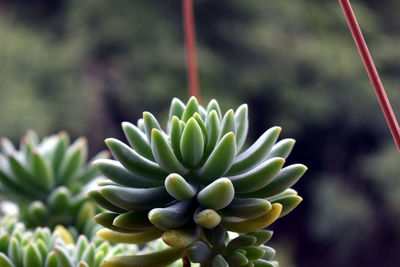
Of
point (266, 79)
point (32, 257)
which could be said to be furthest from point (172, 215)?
point (266, 79)

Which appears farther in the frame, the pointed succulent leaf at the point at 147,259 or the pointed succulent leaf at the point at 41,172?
the pointed succulent leaf at the point at 41,172

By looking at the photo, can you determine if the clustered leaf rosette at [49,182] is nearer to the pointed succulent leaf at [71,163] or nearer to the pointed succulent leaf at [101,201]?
the pointed succulent leaf at [71,163]

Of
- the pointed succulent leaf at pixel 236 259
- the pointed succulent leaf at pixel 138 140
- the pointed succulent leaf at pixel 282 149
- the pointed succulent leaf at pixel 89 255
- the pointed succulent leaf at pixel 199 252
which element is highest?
the pointed succulent leaf at pixel 138 140

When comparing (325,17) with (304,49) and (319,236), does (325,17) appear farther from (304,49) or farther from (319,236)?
(319,236)

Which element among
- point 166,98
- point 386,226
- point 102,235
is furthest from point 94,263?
point 386,226

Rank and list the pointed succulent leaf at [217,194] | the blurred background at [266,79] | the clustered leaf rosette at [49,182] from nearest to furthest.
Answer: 1. the pointed succulent leaf at [217,194]
2. the clustered leaf rosette at [49,182]
3. the blurred background at [266,79]

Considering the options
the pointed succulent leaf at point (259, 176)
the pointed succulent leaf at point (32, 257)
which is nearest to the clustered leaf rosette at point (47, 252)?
the pointed succulent leaf at point (32, 257)

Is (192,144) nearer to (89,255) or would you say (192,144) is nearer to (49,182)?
(89,255)
